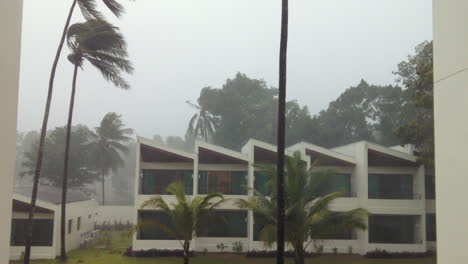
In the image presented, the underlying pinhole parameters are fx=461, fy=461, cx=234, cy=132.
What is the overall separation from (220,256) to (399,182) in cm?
936

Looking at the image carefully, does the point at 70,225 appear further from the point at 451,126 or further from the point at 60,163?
the point at 451,126

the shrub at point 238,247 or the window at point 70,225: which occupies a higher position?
the window at point 70,225

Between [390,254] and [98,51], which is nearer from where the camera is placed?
[98,51]

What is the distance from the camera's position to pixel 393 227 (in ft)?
72.8

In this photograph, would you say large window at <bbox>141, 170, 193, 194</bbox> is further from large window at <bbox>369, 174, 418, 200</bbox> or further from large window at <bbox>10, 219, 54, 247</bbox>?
large window at <bbox>369, 174, 418, 200</bbox>

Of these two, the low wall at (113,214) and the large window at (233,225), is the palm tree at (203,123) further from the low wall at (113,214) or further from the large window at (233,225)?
the large window at (233,225)

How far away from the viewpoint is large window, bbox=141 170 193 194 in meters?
22.4

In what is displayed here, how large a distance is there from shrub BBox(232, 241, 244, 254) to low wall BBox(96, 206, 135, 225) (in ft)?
49.0

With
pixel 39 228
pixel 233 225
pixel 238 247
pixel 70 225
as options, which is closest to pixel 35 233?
pixel 39 228

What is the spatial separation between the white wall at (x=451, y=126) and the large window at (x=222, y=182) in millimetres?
17587

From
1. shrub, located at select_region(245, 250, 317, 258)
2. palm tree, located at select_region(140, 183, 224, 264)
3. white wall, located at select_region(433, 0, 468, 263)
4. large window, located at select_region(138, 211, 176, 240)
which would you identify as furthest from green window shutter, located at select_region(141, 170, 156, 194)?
white wall, located at select_region(433, 0, 468, 263)

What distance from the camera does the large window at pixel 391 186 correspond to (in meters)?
22.2

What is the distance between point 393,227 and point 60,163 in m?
28.9

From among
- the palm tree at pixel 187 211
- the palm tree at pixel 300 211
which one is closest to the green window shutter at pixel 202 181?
the palm tree at pixel 187 211
